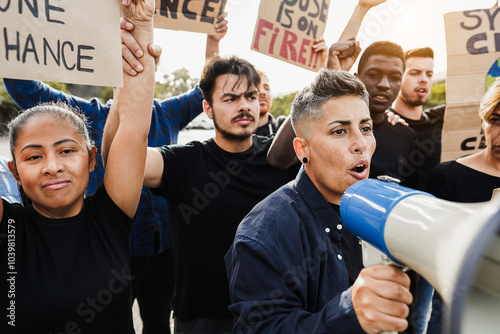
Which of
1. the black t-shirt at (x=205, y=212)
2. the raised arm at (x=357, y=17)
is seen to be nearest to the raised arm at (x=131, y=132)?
the black t-shirt at (x=205, y=212)

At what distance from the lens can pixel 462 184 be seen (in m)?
2.34

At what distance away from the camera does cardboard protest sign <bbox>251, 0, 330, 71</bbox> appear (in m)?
2.82

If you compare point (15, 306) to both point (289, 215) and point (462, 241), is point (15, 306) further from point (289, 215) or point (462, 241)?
point (462, 241)

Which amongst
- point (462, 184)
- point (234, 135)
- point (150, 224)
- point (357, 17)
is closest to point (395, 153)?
point (462, 184)

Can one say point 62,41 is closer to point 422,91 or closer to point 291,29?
point 291,29

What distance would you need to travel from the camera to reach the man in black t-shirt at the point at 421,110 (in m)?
3.03

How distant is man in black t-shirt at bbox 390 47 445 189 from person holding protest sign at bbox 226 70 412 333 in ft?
5.02

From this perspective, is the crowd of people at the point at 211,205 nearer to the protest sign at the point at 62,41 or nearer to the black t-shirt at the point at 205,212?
the black t-shirt at the point at 205,212

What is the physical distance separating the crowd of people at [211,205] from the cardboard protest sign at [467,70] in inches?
21.1

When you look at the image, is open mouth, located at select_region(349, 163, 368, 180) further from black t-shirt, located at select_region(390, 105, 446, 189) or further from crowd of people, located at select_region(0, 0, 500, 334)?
black t-shirt, located at select_region(390, 105, 446, 189)

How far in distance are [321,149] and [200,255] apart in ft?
3.45

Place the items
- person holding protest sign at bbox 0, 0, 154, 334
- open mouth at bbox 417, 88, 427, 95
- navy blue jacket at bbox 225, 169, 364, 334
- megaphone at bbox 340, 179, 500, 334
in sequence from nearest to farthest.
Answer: megaphone at bbox 340, 179, 500, 334
navy blue jacket at bbox 225, 169, 364, 334
person holding protest sign at bbox 0, 0, 154, 334
open mouth at bbox 417, 88, 427, 95

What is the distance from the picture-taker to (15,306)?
1.37 meters

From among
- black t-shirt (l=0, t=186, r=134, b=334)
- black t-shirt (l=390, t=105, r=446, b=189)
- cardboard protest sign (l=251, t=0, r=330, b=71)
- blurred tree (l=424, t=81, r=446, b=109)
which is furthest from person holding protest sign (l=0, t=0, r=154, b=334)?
blurred tree (l=424, t=81, r=446, b=109)
